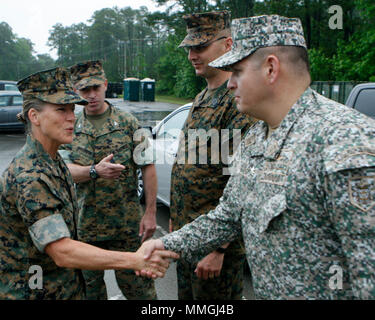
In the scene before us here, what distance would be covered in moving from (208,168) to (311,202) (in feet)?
4.02

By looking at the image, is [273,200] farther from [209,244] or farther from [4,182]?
[4,182]

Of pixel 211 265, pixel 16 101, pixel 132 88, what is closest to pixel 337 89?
pixel 211 265

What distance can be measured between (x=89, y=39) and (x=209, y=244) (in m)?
88.9

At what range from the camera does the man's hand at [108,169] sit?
9.18 feet

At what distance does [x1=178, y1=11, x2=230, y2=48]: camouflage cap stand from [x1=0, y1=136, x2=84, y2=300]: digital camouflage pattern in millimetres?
1269

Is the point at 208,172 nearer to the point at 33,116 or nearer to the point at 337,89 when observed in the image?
the point at 33,116

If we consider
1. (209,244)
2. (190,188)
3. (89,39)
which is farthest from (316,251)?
(89,39)

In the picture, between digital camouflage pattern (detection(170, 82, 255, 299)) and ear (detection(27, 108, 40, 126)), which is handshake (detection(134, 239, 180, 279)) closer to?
digital camouflage pattern (detection(170, 82, 255, 299))

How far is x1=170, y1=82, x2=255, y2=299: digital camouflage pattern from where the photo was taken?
2518 millimetres

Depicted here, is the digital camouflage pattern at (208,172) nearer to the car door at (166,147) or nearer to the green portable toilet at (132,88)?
the car door at (166,147)

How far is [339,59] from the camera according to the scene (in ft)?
50.7

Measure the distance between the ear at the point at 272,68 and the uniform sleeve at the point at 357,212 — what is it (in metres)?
0.48

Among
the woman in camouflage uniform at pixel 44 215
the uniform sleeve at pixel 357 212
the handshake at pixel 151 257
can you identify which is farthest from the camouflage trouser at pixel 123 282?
the uniform sleeve at pixel 357 212

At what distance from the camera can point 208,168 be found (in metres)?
2.55
